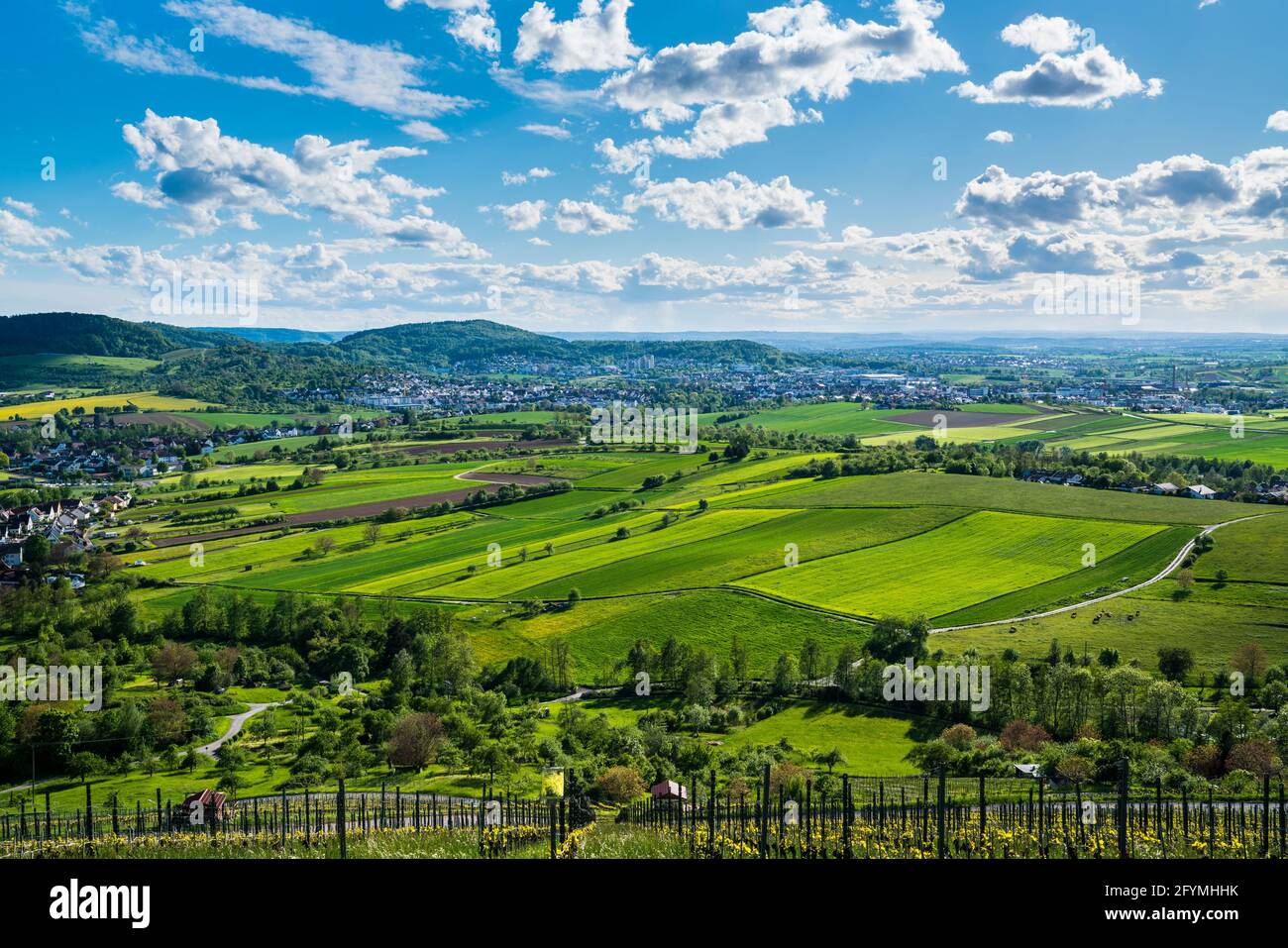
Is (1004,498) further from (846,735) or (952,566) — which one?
(846,735)

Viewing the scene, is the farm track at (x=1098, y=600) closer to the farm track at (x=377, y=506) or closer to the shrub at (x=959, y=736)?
the shrub at (x=959, y=736)

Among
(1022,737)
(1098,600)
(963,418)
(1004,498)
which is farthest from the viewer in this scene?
(963,418)

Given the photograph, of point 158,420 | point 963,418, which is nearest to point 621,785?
point 963,418

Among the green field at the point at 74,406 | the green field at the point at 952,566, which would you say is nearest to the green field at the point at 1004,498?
the green field at the point at 952,566

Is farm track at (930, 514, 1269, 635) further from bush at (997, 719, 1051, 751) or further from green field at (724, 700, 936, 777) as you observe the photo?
bush at (997, 719, 1051, 751)

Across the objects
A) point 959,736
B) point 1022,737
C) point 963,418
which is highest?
point 963,418

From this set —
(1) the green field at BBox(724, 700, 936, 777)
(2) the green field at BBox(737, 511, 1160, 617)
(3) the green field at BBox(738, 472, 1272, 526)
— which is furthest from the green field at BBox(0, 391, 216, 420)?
(1) the green field at BBox(724, 700, 936, 777)

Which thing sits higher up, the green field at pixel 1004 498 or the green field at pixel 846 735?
the green field at pixel 1004 498

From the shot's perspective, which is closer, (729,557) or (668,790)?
(668,790)
